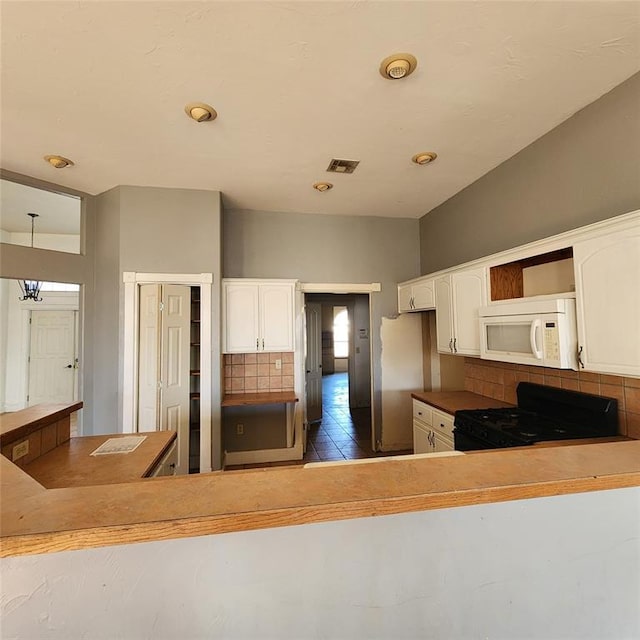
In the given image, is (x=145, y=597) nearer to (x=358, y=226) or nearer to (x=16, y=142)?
(x=16, y=142)

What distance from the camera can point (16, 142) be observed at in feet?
7.86

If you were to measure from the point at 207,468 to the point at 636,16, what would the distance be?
412 cm

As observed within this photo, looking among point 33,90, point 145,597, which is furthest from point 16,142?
point 145,597

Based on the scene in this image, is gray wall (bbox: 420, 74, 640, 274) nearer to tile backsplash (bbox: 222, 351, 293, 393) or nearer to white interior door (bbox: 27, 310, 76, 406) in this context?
tile backsplash (bbox: 222, 351, 293, 393)

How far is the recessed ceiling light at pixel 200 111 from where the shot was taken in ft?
6.63

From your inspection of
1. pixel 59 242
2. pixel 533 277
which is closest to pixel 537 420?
pixel 533 277

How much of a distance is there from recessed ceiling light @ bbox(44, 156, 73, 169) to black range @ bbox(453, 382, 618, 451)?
3.74 m

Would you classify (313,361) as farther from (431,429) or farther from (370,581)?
(370,581)

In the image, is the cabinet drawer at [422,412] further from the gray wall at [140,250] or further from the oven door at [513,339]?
the gray wall at [140,250]

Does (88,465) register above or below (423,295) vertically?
below

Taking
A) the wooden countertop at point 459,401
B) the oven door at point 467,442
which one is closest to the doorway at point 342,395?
the wooden countertop at point 459,401

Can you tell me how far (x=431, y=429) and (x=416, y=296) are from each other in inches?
56.5

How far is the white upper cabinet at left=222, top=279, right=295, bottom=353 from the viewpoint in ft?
11.5

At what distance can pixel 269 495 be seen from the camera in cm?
79
